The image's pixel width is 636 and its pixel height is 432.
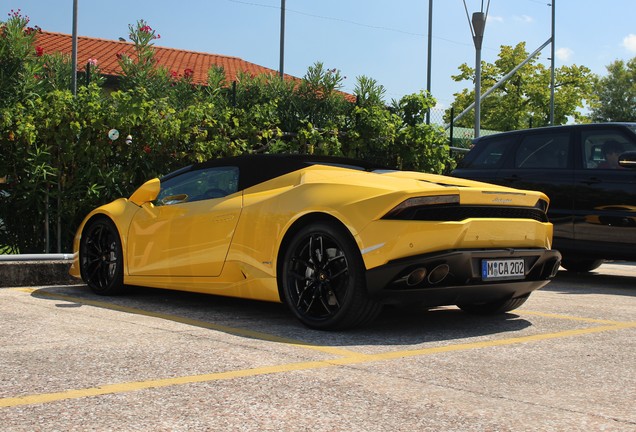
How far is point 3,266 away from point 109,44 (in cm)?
2749

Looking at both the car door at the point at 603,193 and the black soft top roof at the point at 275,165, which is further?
the car door at the point at 603,193

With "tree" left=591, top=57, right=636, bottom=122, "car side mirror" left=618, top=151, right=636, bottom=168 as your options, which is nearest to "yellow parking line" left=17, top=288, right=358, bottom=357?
"car side mirror" left=618, top=151, right=636, bottom=168

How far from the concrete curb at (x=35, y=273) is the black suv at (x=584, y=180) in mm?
5040

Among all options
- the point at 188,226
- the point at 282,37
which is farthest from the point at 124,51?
the point at 188,226

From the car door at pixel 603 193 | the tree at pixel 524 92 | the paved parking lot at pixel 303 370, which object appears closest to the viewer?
the paved parking lot at pixel 303 370

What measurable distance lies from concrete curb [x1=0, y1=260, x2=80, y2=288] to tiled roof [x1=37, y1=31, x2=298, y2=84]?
60.7 feet

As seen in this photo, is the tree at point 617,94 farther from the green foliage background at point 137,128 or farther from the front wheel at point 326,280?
the front wheel at point 326,280

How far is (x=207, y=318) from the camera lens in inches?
239

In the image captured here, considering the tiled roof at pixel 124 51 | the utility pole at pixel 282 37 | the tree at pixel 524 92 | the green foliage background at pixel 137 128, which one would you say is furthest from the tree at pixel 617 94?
the green foliage background at pixel 137 128

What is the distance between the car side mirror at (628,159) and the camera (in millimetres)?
8656

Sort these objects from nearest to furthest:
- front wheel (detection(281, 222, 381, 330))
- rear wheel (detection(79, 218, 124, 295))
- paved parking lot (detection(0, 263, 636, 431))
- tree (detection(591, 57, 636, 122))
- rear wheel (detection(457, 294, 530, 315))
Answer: paved parking lot (detection(0, 263, 636, 431)) < front wheel (detection(281, 222, 381, 330)) < rear wheel (detection(457, 294, 530, 315)) < rear wheel (detection(79, 218, 124, 295)) < tree (detection(591, 57, 636, 122))

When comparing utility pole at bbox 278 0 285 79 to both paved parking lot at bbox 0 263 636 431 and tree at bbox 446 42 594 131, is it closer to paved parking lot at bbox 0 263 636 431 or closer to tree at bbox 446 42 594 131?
paved parking lot at bbox 0 263 636 431

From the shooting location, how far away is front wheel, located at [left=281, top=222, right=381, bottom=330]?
5258mm

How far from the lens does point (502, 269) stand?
5609 millimetres
